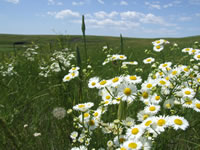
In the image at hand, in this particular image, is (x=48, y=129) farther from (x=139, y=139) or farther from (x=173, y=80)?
(x=173, y=80)

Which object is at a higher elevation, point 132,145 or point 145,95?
point 145,95

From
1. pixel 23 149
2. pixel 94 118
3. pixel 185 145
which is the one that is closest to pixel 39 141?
pixel 23 149

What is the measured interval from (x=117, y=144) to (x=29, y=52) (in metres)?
4.92

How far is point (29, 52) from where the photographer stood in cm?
554

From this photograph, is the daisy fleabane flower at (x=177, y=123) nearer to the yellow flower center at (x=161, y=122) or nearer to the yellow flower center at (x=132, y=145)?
the yellow flower center at (x=161, y=122)

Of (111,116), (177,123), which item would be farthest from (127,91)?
(111,116)

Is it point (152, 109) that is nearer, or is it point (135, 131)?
point (135, 131)

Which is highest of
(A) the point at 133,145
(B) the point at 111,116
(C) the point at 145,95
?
(C) the point at 145,95

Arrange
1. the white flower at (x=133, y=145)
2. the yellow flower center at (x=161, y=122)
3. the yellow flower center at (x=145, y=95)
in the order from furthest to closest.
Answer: the yellow flower center at (x=145, y=95) → the yellow flower center at (x=161, y=122) → the white flower at (x=133, y=145)

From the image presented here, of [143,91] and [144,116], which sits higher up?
[143,91]

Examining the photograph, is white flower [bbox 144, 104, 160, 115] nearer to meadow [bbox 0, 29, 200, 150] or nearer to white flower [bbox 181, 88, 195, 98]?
meadow [bbox 0, 29, 200, 150]

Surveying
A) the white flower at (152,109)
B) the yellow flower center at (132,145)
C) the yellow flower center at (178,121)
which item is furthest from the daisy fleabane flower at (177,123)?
the yellow flower center at (132,145)

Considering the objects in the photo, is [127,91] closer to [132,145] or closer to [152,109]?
[152,109]

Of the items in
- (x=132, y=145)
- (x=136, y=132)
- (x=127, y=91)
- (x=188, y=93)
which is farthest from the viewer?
(x=188, y=93)
